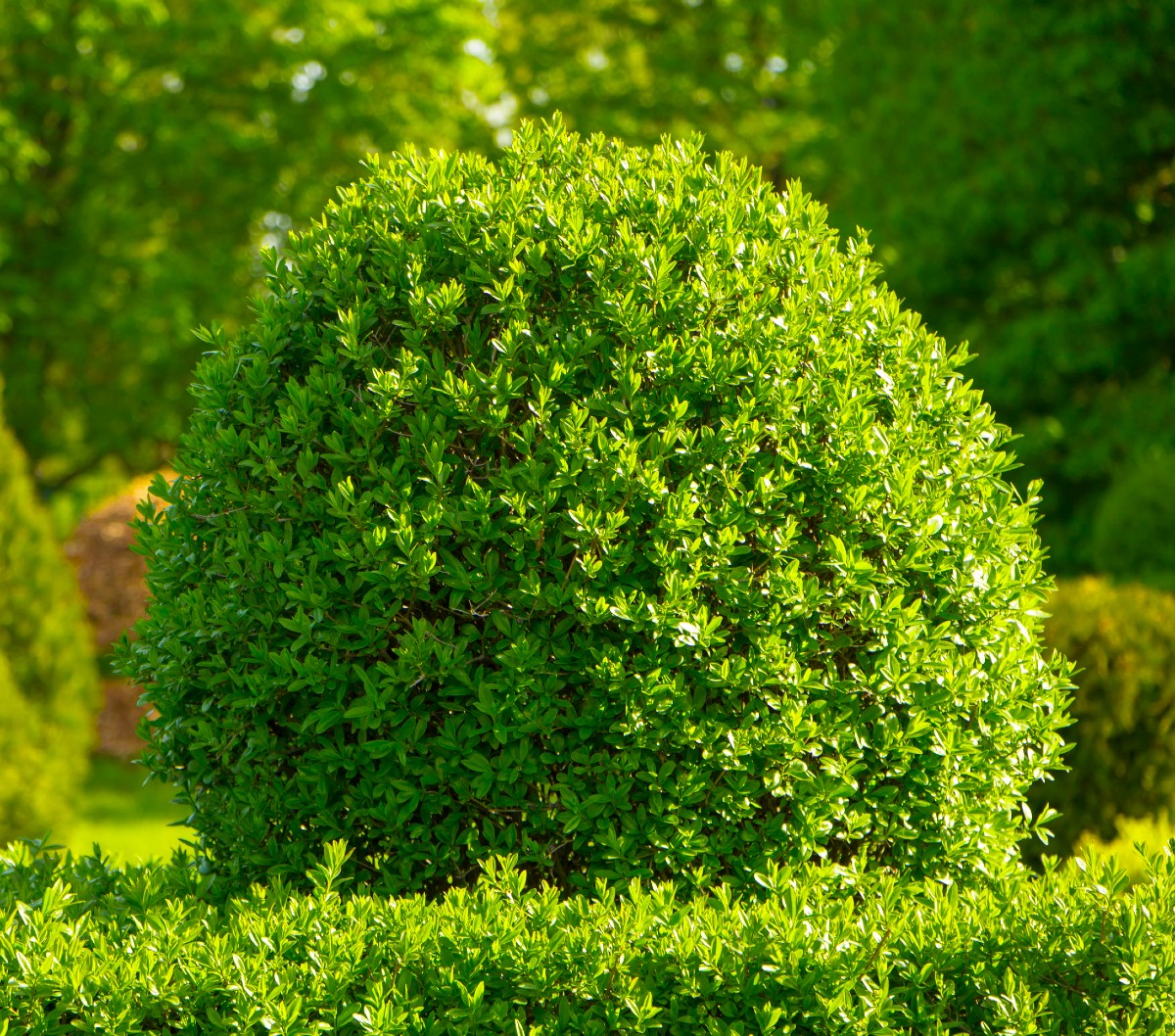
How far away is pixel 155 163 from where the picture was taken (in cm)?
2233

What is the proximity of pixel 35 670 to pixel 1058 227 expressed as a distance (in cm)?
1235

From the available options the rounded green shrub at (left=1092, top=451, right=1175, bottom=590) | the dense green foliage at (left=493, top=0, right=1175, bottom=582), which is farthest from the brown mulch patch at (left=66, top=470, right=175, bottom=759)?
the rounded green shrub at (left=1092, top=451, right=1175, bottom=590)

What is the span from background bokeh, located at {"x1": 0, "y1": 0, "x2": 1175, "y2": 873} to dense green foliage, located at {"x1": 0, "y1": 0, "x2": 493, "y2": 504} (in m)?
0.06

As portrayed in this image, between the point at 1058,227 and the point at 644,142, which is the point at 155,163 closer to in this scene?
the point at 644,142

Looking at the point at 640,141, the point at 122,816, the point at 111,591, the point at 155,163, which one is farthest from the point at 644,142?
the point at 122,816

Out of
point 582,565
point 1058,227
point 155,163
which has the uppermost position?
point 155,163

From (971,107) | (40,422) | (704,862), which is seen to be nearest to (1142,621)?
(704,862)

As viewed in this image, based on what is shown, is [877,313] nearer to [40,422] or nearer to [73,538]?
[73,538]

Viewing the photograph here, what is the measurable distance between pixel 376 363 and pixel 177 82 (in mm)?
22496

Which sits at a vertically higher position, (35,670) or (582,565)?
(35,670)

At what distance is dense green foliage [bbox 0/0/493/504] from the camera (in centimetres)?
2173

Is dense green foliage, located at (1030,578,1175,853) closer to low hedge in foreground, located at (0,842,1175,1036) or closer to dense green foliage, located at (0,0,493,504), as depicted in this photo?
low hedge in foreground, located at (0,842,1175,1036)

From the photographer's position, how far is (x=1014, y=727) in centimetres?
403

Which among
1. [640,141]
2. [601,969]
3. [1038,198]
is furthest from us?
[640,141]
